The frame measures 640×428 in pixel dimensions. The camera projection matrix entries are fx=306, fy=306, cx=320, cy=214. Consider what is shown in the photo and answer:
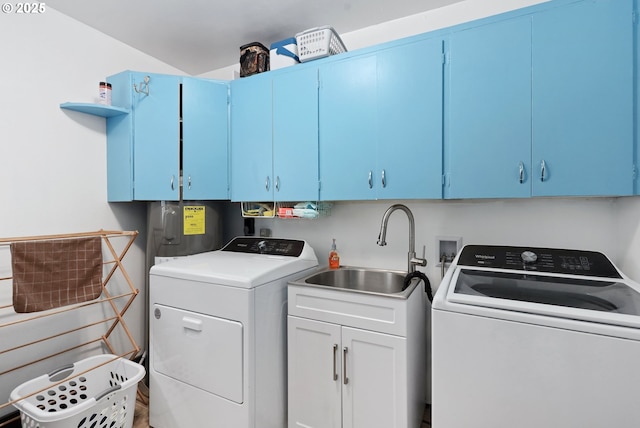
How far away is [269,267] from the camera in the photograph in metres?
1.79

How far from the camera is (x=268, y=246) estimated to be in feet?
7.30

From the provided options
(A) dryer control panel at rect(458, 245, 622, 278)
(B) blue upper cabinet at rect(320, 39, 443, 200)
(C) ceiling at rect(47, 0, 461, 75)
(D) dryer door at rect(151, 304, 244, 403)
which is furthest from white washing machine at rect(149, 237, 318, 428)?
(C) ceiling at rect(47, 0, 461, 75)

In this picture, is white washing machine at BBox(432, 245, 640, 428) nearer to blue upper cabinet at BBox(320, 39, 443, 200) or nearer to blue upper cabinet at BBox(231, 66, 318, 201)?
blue upper cabinet at BBox(320, 39, 443, 200)

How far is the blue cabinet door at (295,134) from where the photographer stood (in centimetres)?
195

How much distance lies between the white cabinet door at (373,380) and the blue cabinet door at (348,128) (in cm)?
79

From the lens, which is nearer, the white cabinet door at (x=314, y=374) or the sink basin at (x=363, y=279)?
the white cabinet door at (x=314, y=374)

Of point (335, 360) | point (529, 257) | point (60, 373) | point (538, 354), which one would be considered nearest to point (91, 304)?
point (60, 373)

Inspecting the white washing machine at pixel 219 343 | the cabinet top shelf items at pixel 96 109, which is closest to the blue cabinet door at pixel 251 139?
the white washing machine at pixel 219 343

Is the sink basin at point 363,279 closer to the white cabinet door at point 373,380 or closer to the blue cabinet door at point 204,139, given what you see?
the white cabinet door at point 373,380

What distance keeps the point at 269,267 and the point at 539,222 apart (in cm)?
155

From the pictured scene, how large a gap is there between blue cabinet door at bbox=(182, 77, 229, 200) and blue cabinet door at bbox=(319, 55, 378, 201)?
81cm

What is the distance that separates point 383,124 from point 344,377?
1384 mm

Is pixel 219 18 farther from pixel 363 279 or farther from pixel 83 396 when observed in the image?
pixel 83 396

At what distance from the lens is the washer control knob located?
151cm
